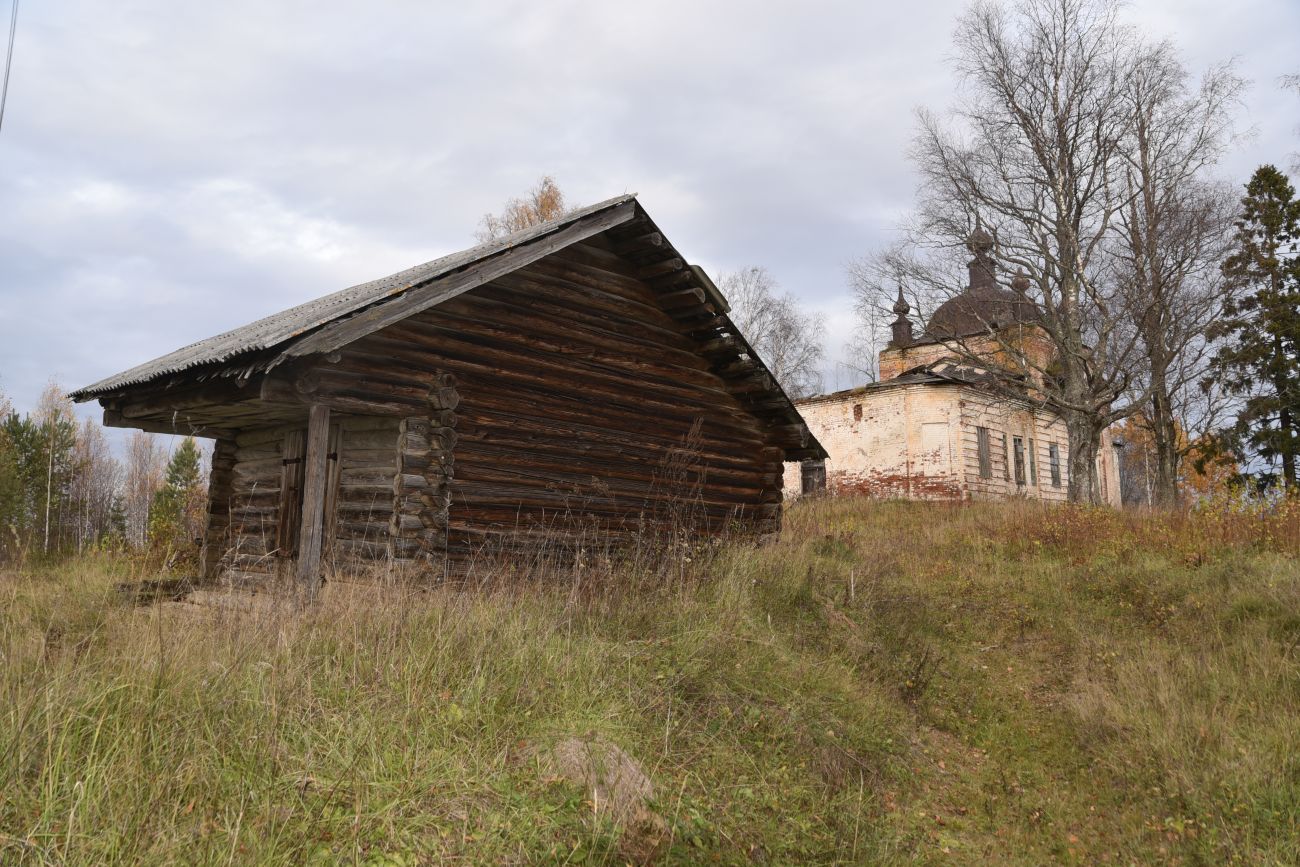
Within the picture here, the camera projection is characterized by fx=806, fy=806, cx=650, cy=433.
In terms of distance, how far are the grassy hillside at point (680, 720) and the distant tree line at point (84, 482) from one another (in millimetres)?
7901

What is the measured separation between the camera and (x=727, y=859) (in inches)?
152

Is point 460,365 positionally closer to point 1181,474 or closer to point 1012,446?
point 1012,446

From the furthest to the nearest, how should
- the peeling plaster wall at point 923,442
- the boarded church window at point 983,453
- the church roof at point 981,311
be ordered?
1. the boarded church window at point 983,453
2. the peeling plaster wall at point 923,442
3. the church roof at point 981,311

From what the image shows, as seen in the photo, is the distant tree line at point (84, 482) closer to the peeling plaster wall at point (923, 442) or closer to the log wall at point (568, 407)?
the log wall at point (568, 407)

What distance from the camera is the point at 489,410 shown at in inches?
360

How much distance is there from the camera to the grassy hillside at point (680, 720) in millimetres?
3260

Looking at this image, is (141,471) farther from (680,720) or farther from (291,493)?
(680,720)

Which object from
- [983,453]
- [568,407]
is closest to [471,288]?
[568,407]

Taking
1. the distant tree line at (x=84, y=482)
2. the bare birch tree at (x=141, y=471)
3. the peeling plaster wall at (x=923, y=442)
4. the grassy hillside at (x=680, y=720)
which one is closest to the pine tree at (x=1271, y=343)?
the peeling plaster wall at (x=923, y=442)

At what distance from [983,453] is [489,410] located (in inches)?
880

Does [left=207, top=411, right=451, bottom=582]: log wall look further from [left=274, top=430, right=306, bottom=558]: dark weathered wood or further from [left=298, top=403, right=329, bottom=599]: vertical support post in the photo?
[left=298, top=403, right=329, bottom=599]: vertical support post

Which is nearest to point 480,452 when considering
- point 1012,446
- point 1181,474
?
point 1012,446

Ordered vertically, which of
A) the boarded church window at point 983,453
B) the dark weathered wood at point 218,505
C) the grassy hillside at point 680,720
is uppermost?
the boarded church window at point 983,453

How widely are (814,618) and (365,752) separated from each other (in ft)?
19.2
